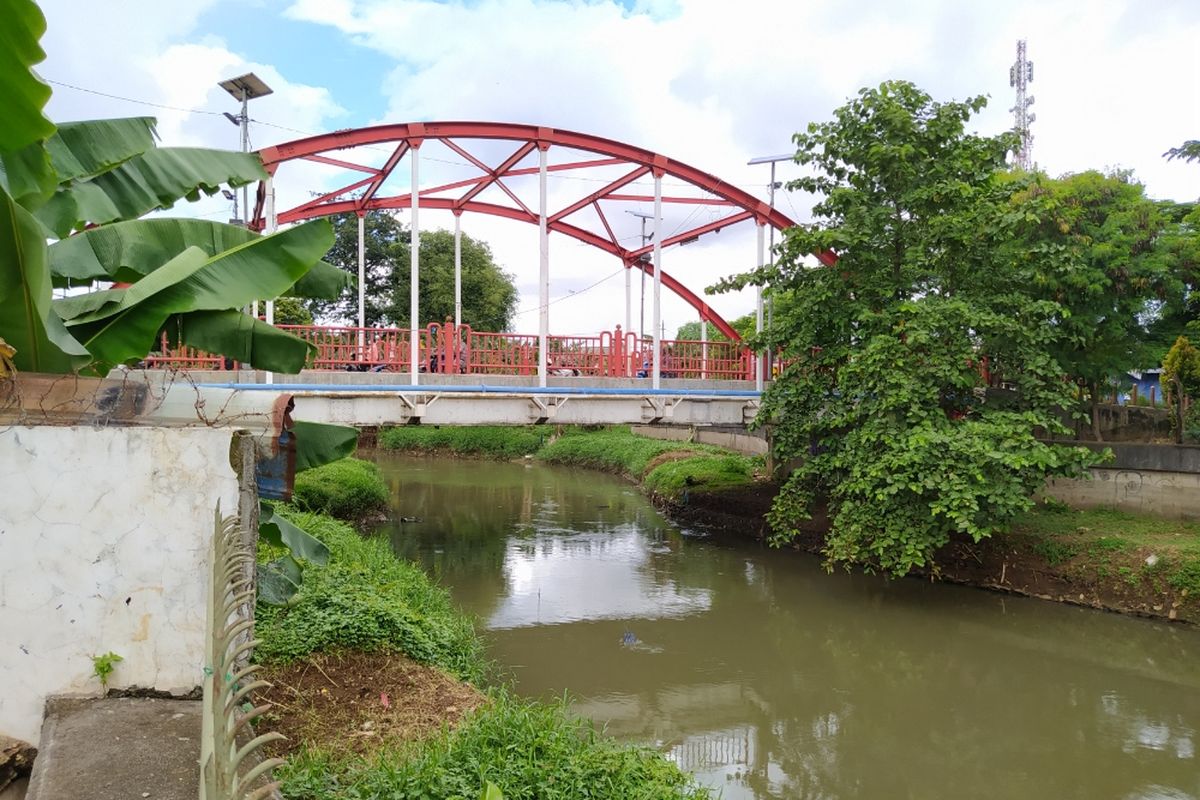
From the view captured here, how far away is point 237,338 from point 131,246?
71 cm

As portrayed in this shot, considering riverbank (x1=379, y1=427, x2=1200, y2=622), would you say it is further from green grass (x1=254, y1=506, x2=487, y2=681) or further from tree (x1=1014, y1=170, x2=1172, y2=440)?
green grass (x1=254, y1=506, x2=487, y2=681)

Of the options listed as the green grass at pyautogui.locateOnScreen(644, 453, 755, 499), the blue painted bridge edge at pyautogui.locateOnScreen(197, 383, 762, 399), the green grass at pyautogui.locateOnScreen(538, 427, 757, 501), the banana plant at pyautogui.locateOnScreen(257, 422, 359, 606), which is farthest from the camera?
the green grass at pyautogui.locateOnScreen(538, 427, 757, 501)

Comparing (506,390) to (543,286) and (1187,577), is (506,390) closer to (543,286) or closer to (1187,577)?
(543,286)

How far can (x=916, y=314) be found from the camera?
8.82 m

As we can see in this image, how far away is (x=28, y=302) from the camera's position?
2855 mm

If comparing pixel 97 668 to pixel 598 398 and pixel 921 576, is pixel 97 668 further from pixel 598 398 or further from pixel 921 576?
pixel 921 576

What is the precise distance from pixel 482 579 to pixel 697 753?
16.9 ft

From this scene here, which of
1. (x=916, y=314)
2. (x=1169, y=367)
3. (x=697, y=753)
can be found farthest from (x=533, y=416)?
(x=1169, y=367)

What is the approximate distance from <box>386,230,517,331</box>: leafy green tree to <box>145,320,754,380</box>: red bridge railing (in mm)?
9445

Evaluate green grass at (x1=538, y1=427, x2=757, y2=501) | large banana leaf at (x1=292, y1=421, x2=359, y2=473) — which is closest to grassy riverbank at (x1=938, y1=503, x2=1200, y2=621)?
green grass at (x1=538, y1=427, x2=757, y2=501)

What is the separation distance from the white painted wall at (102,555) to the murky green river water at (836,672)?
3907 mm

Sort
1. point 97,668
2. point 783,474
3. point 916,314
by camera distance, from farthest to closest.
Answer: point 783,474, point 916,314, point 97,668

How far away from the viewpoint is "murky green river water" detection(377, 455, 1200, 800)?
579 centimetres

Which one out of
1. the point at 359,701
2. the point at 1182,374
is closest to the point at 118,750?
the point at 359,701
